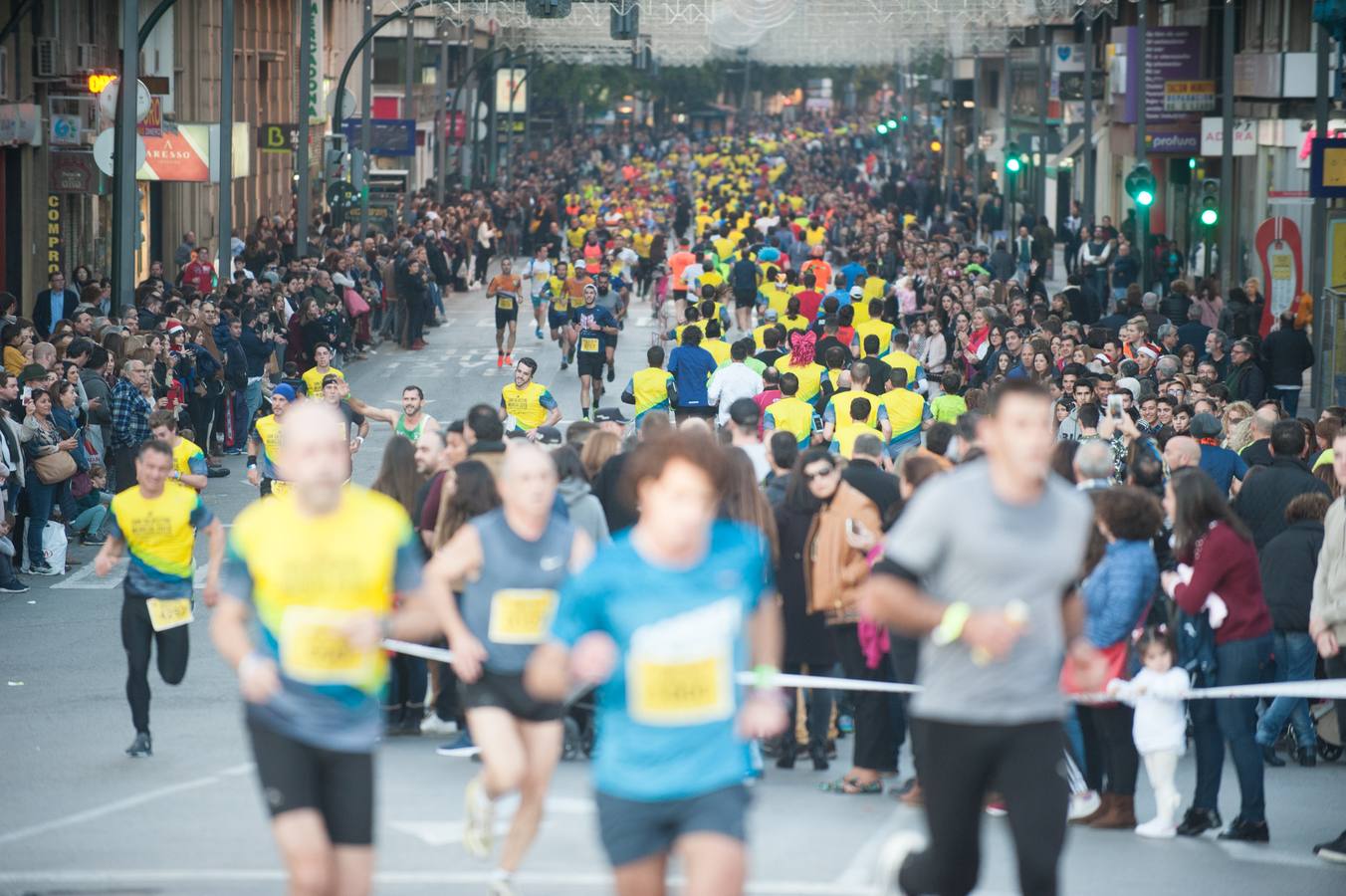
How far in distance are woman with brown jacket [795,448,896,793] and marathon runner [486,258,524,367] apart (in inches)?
889

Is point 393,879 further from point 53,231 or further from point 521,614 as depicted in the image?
point 53,231

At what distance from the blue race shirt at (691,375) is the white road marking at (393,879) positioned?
12.3m

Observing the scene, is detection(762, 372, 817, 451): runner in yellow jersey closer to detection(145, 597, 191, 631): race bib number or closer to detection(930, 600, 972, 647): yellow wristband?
detection(145, 597, 191, 631): race bib number

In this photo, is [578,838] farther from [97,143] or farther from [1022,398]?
[97,143]

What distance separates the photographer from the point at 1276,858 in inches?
381

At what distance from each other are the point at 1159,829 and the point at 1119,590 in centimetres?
114

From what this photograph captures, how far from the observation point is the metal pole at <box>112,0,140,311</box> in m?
26.3

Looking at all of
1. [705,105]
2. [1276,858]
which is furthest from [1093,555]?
[705,105]

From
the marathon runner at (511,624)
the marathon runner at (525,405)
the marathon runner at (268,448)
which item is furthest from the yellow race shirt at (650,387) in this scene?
the marathon runner at (511,624)

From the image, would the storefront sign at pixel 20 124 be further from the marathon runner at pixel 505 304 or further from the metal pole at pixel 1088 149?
the metal pole at pixel 1088 149

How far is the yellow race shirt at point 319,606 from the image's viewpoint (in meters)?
6.55

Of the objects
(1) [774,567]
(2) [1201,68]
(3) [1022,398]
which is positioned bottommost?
(1) [774,567]

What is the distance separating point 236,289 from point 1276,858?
814 inches

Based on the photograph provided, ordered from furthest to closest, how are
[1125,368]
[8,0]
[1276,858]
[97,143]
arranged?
1. [8,0]
2. [97,143]
3. [1125,368]
4. [1276,858]
